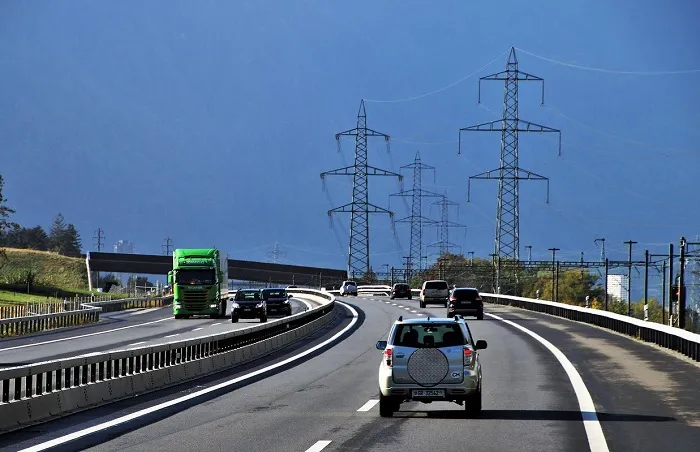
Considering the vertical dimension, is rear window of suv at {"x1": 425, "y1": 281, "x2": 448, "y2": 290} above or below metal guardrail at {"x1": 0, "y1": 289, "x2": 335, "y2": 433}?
above

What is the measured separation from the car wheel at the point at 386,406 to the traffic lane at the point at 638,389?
301 cm

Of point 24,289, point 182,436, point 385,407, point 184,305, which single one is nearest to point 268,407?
point 385,407

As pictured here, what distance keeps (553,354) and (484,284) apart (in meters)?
124

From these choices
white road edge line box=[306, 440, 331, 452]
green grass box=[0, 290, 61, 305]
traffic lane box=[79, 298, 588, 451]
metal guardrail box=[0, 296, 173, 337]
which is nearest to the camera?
white road edge line box=[306, 440, 331, 452]

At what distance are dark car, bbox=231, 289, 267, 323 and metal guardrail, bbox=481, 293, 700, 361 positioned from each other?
1506 centimetres

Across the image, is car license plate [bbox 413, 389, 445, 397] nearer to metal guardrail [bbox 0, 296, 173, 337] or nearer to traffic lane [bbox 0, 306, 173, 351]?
traffic lane [bbox 0, 306, 173, 351]

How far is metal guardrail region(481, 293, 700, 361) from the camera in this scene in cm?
3422

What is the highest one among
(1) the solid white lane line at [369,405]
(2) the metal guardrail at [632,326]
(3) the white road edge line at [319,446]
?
(2) the metal guardrail at [632,326]

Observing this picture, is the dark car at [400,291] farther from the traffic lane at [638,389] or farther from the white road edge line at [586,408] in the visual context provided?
the white road edge line at [586,408]

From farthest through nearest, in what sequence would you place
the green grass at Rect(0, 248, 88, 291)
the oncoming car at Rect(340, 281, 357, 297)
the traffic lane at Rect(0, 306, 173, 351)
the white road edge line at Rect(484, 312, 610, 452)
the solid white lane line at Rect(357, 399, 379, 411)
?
the green grass at Rect(0, 248, 88, 291), the oncoming car at Rect(340, 281, 357, 297), the traffic lane at Rect(0, 306, 173, 351), the solid white lane line at Rect(357, 399, 379, 411), the white road edge line at Rect(484, 312, 610, 452)

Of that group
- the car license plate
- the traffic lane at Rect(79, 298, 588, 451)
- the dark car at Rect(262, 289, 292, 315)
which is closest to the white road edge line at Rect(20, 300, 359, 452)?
the traffic lane at Rect(79, 298, 588, 451)

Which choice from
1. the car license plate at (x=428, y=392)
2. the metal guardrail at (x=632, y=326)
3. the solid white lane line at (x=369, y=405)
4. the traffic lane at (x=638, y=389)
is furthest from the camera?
the metal guardrail at (x=632, y=326)

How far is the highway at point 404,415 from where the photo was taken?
49.7 feet

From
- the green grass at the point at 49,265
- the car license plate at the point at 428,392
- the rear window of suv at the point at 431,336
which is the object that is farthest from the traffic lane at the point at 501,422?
the green grass at the point at 49,265
